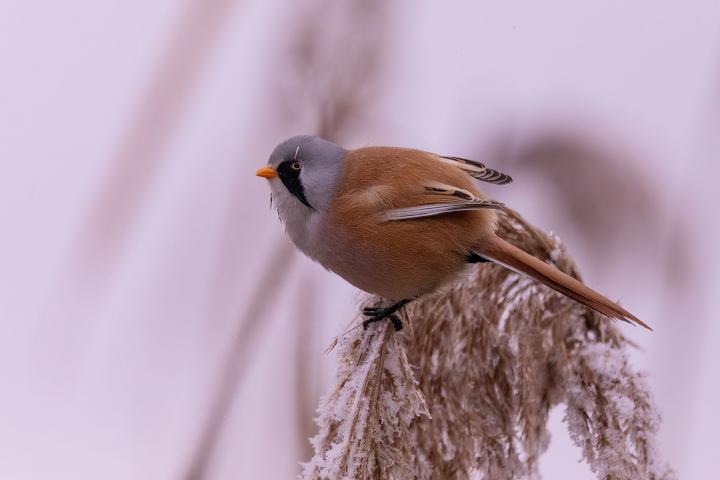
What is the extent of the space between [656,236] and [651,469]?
461mm

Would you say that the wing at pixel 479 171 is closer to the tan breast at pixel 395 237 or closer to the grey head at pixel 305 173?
the tan breast at pixel 395 237

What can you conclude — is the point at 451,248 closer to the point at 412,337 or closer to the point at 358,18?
the point at 412,337

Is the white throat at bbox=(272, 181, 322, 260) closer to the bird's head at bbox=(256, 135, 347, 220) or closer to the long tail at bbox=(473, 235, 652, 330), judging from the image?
the bird's head at bbox=(256, 135, 347, 220)

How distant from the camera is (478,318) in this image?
1.75m

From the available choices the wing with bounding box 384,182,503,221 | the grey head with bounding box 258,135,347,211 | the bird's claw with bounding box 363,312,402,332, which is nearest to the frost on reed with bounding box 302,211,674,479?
the bird's claw with bounding box 363,312,402,332

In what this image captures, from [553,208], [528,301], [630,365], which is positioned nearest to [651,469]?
[630,365]

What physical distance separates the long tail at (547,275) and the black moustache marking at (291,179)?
370mm

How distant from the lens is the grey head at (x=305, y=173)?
182 centimetres

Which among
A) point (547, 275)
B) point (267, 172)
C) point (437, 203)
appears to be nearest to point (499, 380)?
point (547, 275)

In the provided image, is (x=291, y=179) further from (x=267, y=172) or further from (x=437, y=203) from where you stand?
(x=437, y=203)

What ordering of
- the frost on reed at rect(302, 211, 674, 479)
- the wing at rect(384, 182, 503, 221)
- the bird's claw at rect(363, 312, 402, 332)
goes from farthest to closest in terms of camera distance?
the wing at rect(384, 182, 503, 221), the bird's claw at rect(363, 312, 402, 332), the frost on reed at rect(302, 211, 674, 479)

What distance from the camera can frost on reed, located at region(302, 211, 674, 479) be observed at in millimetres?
1489

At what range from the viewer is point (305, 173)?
6.03ft

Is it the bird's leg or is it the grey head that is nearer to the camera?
the bird's leg
